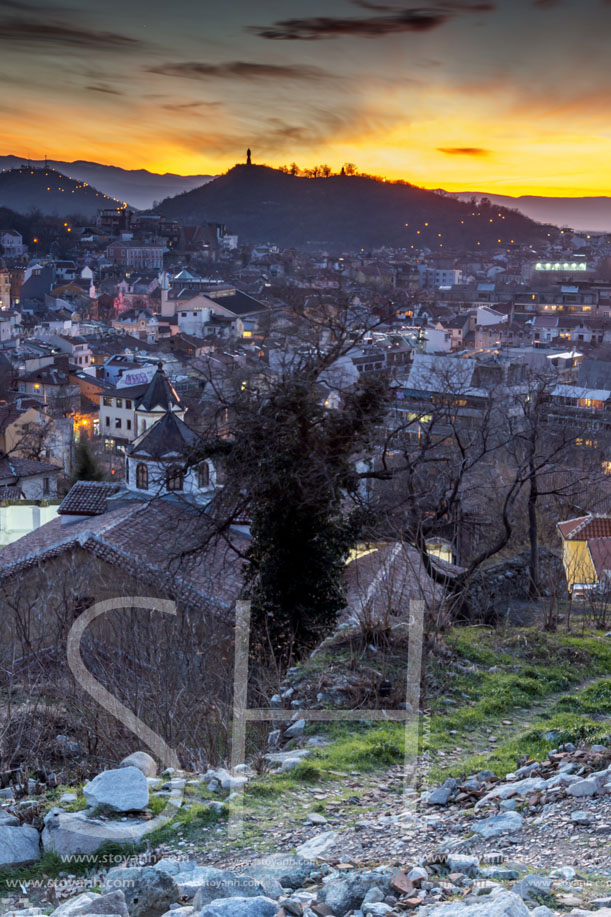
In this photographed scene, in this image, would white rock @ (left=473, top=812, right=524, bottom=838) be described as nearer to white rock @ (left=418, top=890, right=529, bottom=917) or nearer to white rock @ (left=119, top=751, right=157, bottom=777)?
white rock @ (left=418, top=890, right=529, bottom=917)

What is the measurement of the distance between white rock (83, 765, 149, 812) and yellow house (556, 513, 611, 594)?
242 inches

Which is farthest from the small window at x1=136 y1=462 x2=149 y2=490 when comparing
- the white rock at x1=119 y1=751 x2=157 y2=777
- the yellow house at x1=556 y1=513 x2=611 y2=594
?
the white rock at x1=119 y1=751 x2=157 y2=777

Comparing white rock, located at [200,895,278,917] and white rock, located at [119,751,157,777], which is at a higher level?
white rock, located at [200,895,278,917]

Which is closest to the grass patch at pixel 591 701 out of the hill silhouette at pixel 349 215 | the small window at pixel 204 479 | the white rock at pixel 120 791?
the white rock at pixel 120 791

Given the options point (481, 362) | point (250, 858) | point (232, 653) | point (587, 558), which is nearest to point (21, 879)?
point (250, 858)

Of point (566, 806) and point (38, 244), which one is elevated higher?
point (38, 244)

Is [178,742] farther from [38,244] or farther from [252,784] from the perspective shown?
[38,244]

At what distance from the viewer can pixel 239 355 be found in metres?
34.8

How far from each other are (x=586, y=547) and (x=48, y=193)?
12173cm

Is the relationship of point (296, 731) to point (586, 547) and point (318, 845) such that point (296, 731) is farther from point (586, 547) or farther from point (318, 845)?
point (586, 547)

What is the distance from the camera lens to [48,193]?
4683 inches

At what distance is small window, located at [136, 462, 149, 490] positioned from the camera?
13.3 m

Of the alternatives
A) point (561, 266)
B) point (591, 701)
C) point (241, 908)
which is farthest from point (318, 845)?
point (561, 266)

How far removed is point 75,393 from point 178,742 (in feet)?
95.3
